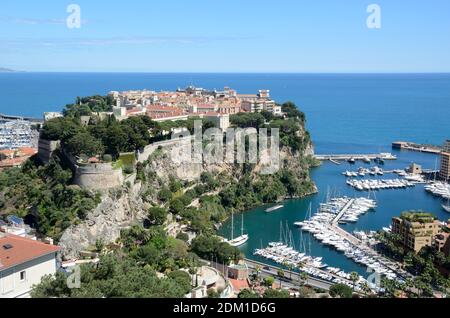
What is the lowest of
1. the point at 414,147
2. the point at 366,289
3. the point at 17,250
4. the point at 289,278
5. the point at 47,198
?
the point at 289,278

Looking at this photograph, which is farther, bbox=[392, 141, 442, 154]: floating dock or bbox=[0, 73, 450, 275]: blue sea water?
bbox=[392, 141, 442, 154]: floating dock

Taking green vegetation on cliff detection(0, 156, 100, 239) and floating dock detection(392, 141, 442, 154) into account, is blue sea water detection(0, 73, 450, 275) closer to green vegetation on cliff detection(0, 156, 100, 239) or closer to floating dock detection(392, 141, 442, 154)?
floating dock detection(392, 141, 442, 154)

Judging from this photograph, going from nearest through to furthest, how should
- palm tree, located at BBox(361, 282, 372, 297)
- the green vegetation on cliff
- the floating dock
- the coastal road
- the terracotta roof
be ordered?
the terracotta roof < palm tree, located at BBox(361, 282, 372, 297) < the coastal road < the green vegetation on cliff < the floating dock

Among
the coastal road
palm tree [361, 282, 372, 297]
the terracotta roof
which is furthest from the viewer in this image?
the coastal road

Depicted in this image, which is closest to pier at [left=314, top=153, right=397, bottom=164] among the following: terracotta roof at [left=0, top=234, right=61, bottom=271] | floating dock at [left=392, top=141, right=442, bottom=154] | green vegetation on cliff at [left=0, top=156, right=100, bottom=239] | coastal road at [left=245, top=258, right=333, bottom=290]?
floating dock at [left=392, top=141, right=442, bottom=154]

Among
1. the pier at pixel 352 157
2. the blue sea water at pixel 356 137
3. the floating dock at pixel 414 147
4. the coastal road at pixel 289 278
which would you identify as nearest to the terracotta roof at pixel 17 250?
the coastal road at pixel 289 278

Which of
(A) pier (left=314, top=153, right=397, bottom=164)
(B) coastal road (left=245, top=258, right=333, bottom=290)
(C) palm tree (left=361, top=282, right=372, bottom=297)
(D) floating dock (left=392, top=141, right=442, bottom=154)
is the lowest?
(B) coastal road (left=245, top=258, right=333, bottom=290)

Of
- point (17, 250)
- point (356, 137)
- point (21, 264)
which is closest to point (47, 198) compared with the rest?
point (17, 250)

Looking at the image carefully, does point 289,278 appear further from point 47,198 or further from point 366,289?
point 47,198
